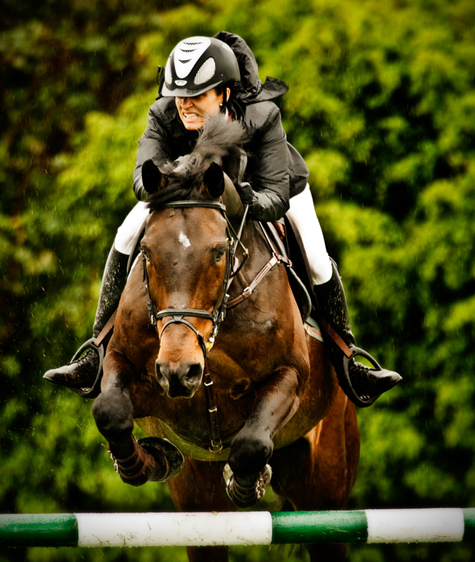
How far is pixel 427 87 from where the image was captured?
23.2ft

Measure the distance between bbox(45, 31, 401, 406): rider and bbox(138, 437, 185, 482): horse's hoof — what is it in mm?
559

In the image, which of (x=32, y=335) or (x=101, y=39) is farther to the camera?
(x=101, y=39)

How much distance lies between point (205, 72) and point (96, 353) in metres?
1.55

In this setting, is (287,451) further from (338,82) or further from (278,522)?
(338,82)

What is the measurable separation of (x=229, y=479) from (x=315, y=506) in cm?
166

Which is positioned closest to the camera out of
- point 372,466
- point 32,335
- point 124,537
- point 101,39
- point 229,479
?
point 124,537

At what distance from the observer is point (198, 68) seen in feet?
11.1

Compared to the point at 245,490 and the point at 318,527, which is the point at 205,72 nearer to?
the point at 245,490

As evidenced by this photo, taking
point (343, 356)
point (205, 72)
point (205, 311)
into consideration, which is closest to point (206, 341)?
point (205, 311)

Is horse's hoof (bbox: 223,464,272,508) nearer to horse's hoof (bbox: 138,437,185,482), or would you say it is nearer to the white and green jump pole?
the white and green jump pole

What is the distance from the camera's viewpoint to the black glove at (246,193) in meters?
3.26

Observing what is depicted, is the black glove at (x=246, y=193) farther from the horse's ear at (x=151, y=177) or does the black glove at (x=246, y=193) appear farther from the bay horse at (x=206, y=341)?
the horse's ear at (x=151, y=177)

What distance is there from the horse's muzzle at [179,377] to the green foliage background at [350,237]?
436cm

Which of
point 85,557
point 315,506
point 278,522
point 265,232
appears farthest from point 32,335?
point 278,522
